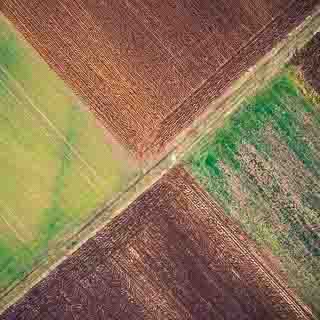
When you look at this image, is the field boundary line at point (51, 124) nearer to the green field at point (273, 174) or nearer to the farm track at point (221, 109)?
the farm track at point (221, 109)

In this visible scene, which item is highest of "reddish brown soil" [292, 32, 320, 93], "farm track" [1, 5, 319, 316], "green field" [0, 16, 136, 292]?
"green field" [0, 16, 136, 292]

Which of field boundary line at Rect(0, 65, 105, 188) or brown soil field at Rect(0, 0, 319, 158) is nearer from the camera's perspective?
field boundary line at Rect(0, 65, 105, 188)

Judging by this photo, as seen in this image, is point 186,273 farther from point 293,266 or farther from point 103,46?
point 103,46

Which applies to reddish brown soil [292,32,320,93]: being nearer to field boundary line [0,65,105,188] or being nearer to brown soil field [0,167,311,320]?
brown soil field [0,167,311,320]

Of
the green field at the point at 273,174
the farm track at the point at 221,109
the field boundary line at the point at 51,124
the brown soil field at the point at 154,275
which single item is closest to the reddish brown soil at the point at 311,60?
the farm track at the point at 221,109

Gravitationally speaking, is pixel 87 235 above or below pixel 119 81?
below

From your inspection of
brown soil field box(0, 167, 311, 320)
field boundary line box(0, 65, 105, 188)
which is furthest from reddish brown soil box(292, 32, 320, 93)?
field boundary line box(0, 65, 105, 188)

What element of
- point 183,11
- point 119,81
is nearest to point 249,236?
A: point 119,81

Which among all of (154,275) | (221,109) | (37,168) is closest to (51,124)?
(37,168)
